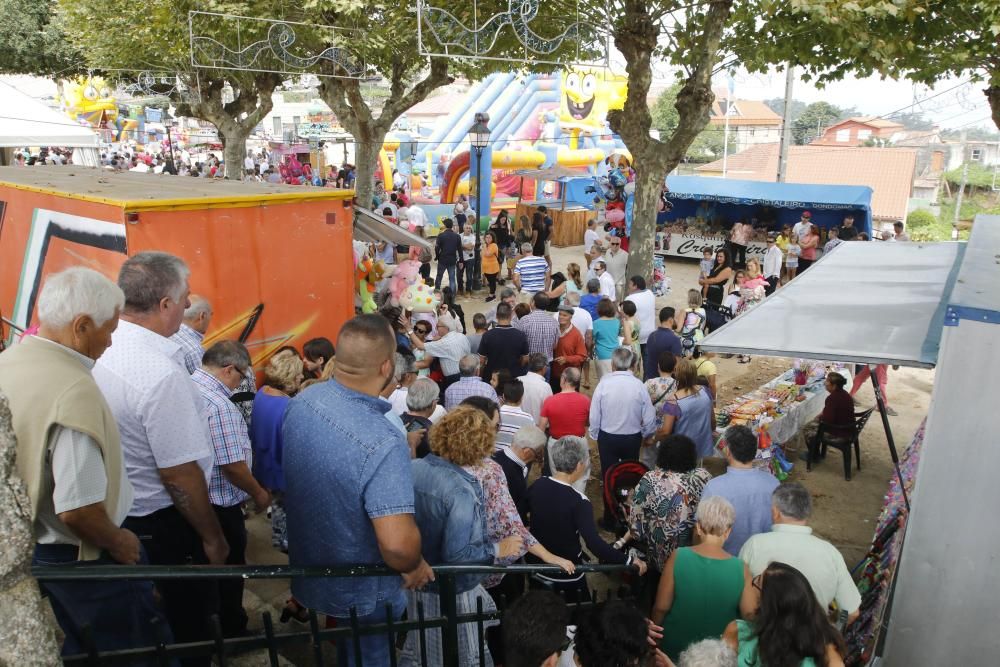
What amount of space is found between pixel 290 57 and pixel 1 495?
13076 millimetres

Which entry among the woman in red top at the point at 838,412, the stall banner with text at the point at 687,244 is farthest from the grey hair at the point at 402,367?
the stall banner with text at the point at 687,244

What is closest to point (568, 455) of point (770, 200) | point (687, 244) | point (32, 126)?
point (32, 126)

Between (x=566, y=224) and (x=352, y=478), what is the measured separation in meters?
17.5

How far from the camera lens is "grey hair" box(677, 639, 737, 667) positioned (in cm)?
260

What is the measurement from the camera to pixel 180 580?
3.19 meters

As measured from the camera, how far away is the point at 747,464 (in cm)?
429

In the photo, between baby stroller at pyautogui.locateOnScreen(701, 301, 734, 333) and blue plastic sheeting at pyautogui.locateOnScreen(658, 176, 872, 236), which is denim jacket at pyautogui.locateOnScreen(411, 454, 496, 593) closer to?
baby stroller at pyautogui.locateOnScreen(701, 301, 734, 333)

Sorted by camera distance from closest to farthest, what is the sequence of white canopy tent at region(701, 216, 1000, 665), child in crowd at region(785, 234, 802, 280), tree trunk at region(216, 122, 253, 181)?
white canopy tent at region(701, 216, 1000, 665), child in crowd at region(785, 234, 802, 280), tree trunk at region(216, 122, 253, 181)

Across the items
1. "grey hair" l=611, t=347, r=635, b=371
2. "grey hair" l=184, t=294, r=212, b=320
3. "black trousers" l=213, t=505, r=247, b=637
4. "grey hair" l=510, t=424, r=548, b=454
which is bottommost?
"black trousers" l=213, t=505, r=247, b=637

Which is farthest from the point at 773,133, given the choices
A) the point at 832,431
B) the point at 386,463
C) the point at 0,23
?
the point at 386,463

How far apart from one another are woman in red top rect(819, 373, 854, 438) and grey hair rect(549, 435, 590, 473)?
4037 mm

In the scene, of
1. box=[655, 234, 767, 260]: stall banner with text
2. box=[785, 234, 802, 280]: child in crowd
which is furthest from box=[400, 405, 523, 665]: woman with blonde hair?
box=[655, 234, 767, 260]: stall banner with text

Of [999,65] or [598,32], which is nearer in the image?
[999,65]

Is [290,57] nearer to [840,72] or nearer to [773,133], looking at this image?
[840,72]
